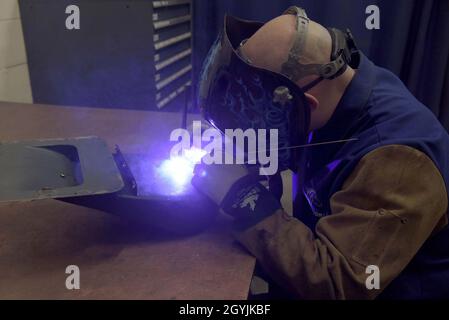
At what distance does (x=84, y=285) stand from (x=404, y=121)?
0.68m

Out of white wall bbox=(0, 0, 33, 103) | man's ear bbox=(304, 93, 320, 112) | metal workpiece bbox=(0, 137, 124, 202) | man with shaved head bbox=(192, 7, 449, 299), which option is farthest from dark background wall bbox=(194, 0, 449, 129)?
metal workpiece bbox=(0, 137, 124, 202)

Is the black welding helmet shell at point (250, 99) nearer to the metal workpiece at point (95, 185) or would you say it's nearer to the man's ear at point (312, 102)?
→ the man's ear at point (312, 102)

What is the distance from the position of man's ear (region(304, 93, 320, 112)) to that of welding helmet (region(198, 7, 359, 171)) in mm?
16

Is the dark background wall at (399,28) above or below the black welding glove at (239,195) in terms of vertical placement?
above

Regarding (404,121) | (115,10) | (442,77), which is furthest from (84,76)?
(442,77)

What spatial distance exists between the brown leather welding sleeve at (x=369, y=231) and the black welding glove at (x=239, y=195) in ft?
0.21

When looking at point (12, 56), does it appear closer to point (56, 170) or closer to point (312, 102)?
point (56, 170)

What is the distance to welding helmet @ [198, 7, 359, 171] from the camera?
819mm

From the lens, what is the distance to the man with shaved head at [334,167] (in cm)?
75

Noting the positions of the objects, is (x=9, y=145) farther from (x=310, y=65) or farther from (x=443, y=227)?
(x=443, y=227)

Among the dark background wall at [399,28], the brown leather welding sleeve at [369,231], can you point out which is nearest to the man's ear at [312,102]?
the brown leather welding sleeve at [369,231]

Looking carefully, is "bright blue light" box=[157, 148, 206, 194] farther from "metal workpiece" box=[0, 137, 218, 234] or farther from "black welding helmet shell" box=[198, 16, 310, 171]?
"black welding helmet shell" box=[198, 16, 310, 171]

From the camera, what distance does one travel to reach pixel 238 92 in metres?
0.85

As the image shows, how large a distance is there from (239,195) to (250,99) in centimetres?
20
